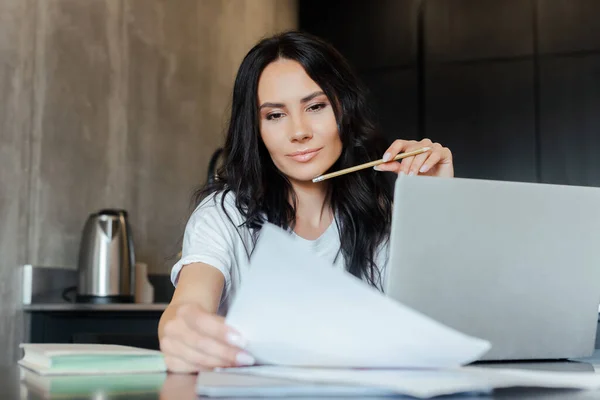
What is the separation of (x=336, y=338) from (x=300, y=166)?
0.90 metres

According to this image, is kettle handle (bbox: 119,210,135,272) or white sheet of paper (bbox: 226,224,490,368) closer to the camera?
white sheet of paper (bbox: 226,224,490,368)

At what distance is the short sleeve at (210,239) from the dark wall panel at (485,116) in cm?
297

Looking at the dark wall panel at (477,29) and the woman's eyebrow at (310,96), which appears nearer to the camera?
the woman's eyebrow at (310,96)

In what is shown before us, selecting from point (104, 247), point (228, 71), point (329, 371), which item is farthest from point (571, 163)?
point (329, 371)

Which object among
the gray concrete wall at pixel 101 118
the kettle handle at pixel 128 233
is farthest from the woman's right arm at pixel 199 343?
the kettle handle at pixel 128 233

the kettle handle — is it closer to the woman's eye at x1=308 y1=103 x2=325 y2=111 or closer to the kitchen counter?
the kitchen counter

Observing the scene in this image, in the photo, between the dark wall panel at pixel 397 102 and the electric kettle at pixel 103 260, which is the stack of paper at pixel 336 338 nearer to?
the electric kettle at pixel 103 260

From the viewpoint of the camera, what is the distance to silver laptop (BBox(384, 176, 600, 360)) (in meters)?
0.79

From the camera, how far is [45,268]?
258 centimetres

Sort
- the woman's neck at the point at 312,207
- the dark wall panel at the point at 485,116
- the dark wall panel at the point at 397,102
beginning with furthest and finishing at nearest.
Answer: the dark wall panel at the point at 397,102
the dark wall panel at the point at 485,116
the woman's neck at the point at 312,207

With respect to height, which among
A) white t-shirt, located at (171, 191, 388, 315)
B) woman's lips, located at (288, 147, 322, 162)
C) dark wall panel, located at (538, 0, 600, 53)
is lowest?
white t-shirt, located at (171, 191, 388, 315)

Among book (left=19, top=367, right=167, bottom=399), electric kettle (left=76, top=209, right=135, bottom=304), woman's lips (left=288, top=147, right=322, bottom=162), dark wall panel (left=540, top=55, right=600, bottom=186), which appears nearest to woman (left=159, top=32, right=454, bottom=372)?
woman's lips (left=288, top=147, right=322, bottom=162)

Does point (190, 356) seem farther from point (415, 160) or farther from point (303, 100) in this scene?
point (303, 100)

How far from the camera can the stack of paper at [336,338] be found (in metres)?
0.58
